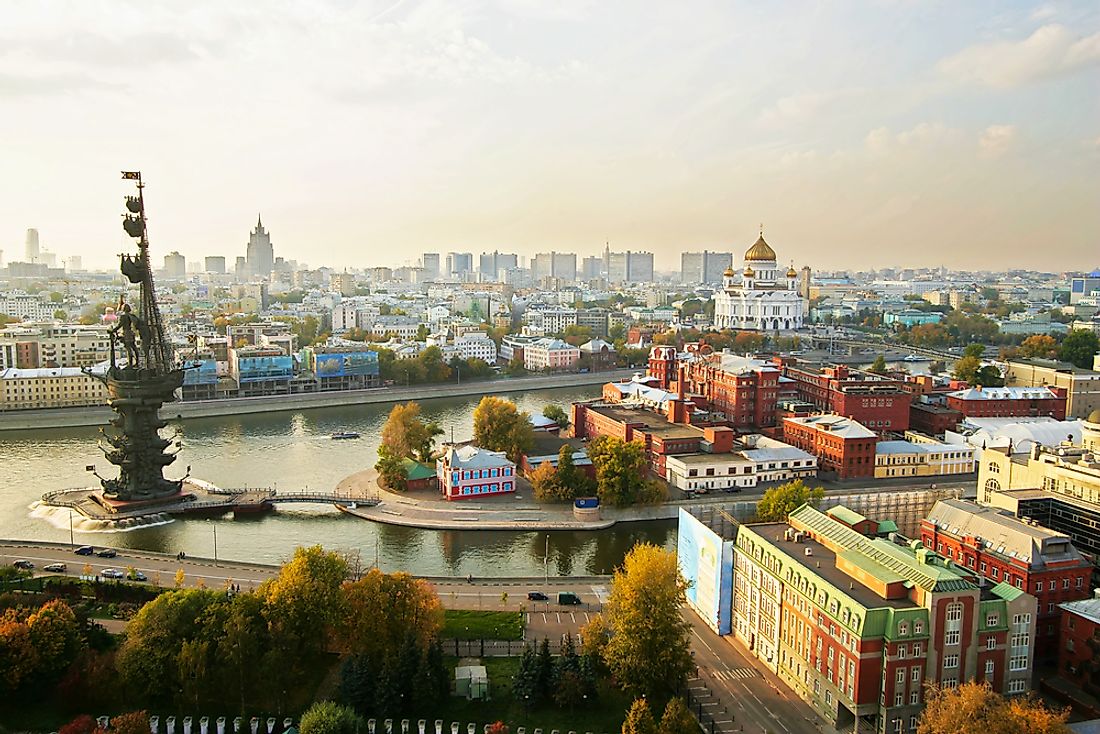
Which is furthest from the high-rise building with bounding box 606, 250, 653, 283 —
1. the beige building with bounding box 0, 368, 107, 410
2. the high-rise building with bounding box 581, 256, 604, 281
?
the beige building with bounding box 0, 368, 107, 410

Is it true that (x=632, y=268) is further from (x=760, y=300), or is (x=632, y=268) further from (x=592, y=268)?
(x=760, y=300)

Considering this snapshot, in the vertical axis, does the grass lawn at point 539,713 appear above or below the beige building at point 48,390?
below

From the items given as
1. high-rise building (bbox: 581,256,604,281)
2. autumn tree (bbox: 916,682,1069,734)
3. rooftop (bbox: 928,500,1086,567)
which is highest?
high-rise building (bbox: 581,256,604,281)

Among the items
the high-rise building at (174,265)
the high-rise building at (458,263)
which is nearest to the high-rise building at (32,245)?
the high-rise building at (174,265)

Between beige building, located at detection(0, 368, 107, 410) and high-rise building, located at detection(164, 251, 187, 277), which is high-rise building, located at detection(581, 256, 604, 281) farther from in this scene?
beige building, located at detection(0, 368, 107, 410)

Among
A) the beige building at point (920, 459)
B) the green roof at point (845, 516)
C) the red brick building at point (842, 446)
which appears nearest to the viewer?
the green roof at point (845, 516)

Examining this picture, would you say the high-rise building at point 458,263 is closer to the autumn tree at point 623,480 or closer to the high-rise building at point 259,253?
the high-rise building at point 259,253

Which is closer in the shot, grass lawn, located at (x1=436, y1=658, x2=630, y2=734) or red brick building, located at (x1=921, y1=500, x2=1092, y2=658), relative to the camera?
grass lawn, located at (x1=436, y1=658, x2=630, y2=734)
